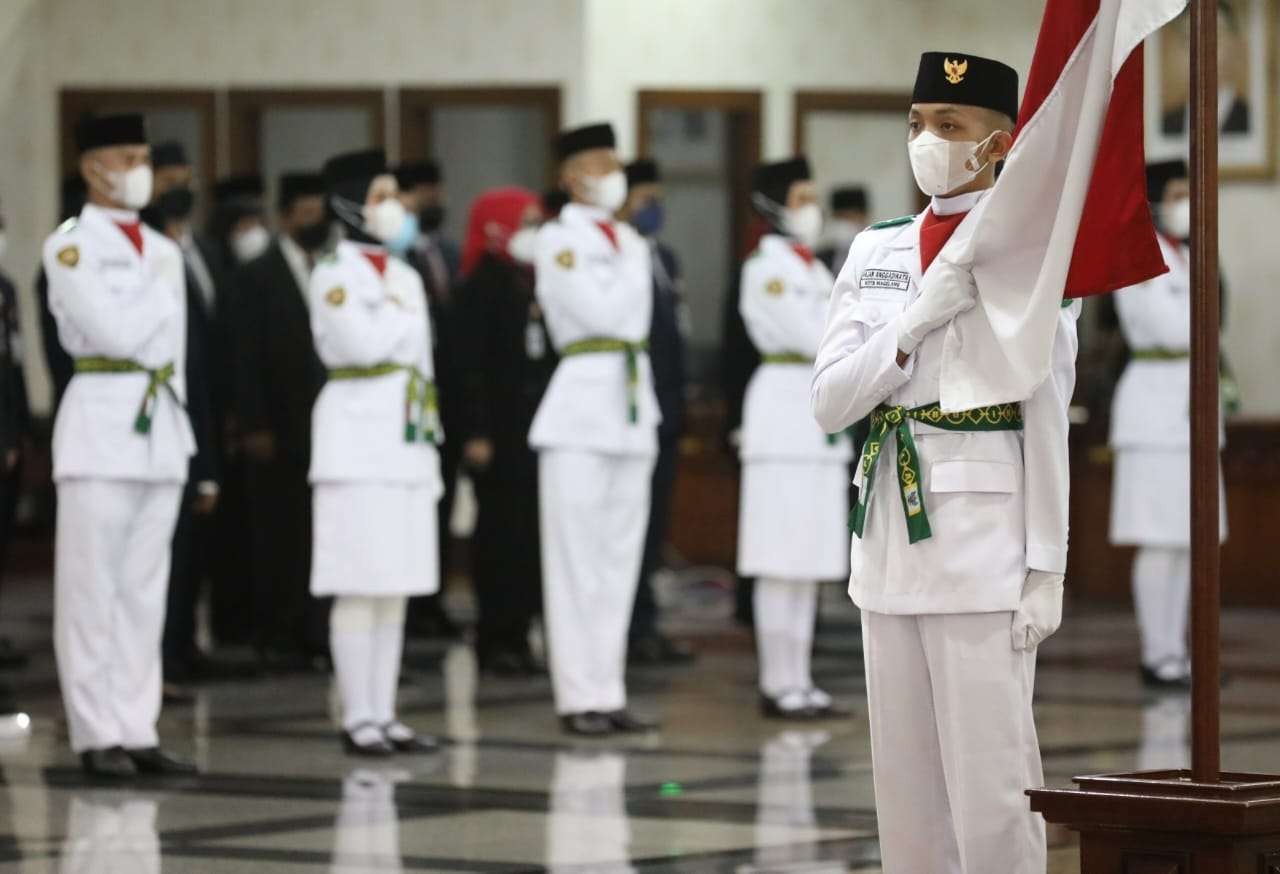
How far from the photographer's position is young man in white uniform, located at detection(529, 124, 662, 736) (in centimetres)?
669

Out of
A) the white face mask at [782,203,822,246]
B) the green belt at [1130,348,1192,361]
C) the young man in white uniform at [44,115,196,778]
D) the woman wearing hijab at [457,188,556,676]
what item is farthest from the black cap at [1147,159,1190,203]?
the young man in white uniform at [44,115,196,778]

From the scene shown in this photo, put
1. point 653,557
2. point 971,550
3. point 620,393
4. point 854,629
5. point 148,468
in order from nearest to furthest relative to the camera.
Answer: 1. point 971,550
2. point 148,468
3. point 620,393
4. point 653,557
5. point 854,629

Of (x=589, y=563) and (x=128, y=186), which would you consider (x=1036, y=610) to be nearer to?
(x=128, y=186)

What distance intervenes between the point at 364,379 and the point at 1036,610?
3.40m

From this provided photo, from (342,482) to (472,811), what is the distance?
123 centimetres

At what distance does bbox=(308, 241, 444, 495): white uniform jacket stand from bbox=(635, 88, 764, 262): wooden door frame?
18.2 ft

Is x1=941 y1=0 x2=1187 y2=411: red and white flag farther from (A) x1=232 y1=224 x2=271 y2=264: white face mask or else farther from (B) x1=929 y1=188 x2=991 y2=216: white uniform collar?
(A) x1=232 y1=224 x2=271 y2=264: white face mask

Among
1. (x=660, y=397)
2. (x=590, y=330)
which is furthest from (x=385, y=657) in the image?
(x=660, y=397)

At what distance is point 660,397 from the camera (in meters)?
8.71

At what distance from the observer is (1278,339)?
39.1 ft

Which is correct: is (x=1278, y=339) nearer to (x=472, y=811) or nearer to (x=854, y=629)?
(x=854, y=629)

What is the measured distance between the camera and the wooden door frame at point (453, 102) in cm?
1190

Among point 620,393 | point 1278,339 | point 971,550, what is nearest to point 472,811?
point 620,393

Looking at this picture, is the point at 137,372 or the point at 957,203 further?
the point at 137,372
